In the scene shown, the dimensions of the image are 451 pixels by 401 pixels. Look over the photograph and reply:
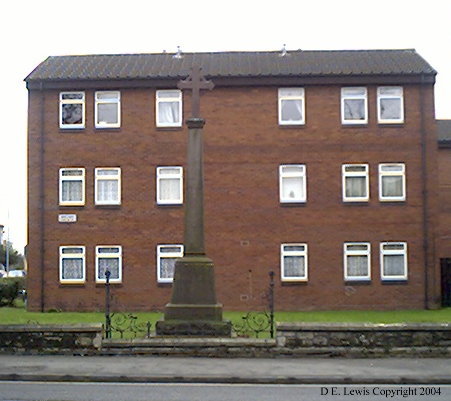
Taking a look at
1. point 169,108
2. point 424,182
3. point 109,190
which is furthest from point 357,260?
point 109,190

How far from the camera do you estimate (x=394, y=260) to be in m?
32.3

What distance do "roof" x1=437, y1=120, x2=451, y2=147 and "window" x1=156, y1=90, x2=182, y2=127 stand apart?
13.0 metres

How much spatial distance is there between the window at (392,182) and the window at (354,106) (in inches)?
82.8

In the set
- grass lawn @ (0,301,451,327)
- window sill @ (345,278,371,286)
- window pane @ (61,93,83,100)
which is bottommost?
grass lawn @ (0,301,451,327)

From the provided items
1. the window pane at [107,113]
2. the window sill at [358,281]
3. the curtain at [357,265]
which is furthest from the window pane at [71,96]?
the window sill at [358,281]

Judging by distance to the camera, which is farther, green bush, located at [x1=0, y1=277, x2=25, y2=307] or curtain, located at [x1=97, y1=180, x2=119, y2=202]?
green bush, located at [x1=0, y1=277, x2=25, y2=307]

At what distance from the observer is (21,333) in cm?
1691

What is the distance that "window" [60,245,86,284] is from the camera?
32.4 meters

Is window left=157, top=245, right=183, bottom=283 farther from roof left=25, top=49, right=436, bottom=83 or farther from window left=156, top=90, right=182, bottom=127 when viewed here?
roof left=25, top=49, right=436, bottom=83

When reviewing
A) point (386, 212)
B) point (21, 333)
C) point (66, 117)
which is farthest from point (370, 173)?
point (21, 333)

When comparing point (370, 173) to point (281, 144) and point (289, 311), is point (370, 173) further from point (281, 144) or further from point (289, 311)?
point (289, 311)

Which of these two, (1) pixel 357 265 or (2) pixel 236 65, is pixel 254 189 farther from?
(2) pixel 236 65

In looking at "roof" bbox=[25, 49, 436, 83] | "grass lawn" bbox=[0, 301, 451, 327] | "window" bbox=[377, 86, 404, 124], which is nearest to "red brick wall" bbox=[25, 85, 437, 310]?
"window" bbox=[377, 86, 404, 124]

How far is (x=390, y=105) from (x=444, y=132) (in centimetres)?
854
